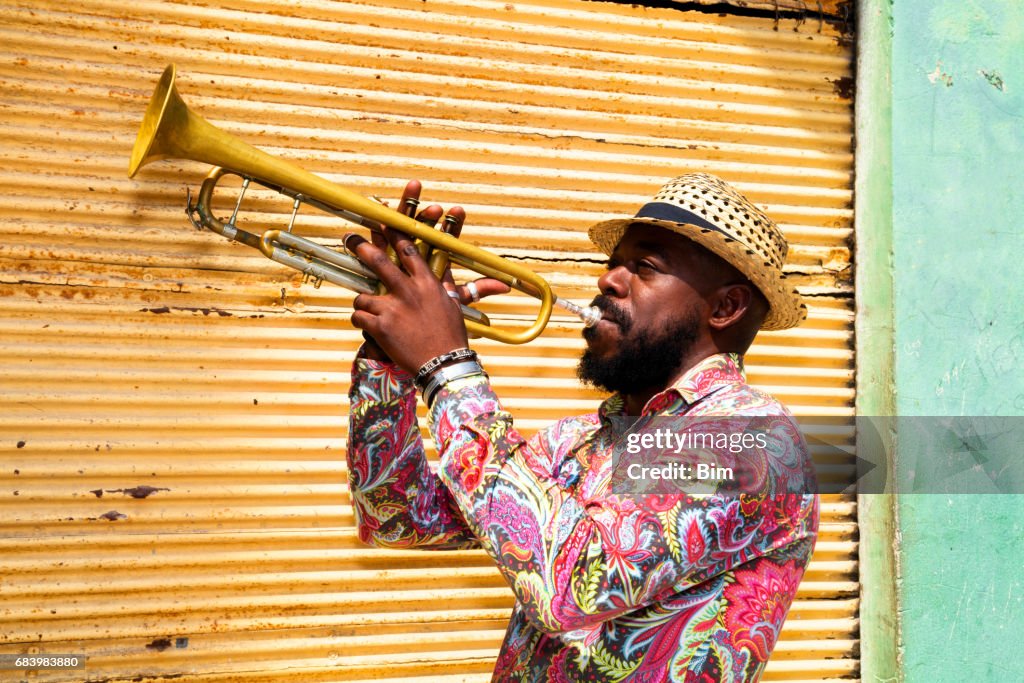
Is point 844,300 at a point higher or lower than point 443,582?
higher

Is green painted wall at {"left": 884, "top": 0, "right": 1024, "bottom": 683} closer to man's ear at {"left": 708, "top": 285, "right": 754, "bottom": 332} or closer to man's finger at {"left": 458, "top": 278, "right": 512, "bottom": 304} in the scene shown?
man's ear at {"left": 708, "top": 285, "right": 754, "bottom": 332}

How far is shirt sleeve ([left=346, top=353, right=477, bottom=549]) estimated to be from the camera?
201 centimetres

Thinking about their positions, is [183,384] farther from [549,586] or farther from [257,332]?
[549,586]

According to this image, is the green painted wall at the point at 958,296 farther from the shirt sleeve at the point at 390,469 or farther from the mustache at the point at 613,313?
the shirt sleeve at the point at 390,469

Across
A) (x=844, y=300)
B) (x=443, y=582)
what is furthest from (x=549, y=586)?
(x=844, y=300)

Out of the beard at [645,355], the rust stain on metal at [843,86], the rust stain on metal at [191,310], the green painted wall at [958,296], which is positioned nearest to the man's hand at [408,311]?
the beard at [645,355]

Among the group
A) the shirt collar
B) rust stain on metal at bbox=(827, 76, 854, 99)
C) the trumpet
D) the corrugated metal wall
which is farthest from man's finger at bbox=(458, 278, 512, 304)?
rust stain on metal at bbox=(827, 76, 854, 99)

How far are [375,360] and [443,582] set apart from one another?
1.23m

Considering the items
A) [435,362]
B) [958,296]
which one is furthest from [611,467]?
[958,296]

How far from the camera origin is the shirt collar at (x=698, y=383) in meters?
1.94

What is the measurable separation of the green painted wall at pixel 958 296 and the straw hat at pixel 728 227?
4.13 feet

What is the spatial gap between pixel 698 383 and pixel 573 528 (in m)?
0.54

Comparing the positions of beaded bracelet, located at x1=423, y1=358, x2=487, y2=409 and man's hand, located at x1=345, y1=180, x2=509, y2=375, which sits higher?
man's hand, located at x1=345, y1=180, x2=509, y2=375

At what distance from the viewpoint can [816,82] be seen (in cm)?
340
